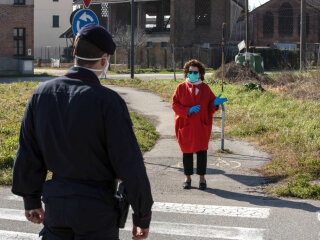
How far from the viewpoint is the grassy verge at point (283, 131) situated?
25.9ft

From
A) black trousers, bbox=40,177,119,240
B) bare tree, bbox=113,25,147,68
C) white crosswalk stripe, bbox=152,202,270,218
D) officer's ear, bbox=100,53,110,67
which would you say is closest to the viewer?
black trousers, bbox=40,177,119,240

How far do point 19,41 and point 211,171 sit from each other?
33908 millimetres

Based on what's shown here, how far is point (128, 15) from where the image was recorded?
59938 mm

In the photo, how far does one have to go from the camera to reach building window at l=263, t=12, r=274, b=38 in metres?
60.6

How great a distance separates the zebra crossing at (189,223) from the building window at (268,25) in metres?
56.5

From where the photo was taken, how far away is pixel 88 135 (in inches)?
117

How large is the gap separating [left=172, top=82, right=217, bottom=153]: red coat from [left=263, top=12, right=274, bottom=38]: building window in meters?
55.2

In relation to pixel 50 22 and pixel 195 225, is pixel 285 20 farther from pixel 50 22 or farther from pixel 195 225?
pixel 195 225

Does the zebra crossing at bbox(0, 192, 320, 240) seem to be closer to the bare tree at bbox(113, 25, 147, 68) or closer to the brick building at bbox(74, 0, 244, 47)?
the bare tree at bbox(113, 25, 147, 68)

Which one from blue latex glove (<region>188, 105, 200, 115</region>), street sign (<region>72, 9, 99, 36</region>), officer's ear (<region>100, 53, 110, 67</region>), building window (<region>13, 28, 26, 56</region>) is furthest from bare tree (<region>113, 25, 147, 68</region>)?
officer's ear (<region>100, 53, 110, 67</region>)

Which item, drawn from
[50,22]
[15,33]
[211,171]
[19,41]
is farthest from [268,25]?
[211,171]

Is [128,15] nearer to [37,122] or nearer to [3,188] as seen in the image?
[3,188]

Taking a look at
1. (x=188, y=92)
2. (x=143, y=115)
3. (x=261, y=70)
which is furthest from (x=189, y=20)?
(x=188, y=92)

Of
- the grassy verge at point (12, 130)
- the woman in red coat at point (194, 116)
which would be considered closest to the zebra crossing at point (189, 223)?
the woman in red coat at point (194, 116)
